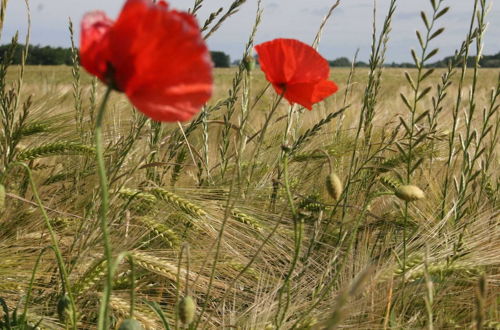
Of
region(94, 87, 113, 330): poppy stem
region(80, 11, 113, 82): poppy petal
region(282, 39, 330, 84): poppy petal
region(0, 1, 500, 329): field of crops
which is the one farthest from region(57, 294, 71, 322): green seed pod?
region(282, 39, 330, 84): poppy petal

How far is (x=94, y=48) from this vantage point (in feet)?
1.73

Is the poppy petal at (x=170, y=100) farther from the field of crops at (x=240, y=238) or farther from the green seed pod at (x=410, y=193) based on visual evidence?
the green seed pod at (x=410, y=193)

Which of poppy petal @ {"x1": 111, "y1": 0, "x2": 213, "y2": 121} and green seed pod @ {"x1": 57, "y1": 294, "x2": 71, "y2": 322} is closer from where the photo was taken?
poppy petal @ {"x1": 111, "y1": 0, "x2": 213, "y2": 121}

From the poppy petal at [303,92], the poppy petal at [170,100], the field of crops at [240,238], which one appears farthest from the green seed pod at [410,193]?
the poppy petal at [170,100]

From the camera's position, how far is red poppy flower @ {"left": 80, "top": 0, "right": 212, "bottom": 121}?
0.48 m

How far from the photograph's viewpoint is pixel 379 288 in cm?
106

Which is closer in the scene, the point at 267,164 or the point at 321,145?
the point at 267,164

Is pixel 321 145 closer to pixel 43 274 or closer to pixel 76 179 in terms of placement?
pixel 76 179

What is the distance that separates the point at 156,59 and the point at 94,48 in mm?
79

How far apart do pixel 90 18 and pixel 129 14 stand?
0.25ft

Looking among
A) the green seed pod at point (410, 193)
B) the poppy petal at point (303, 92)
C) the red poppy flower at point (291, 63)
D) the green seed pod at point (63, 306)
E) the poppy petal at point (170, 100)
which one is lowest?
the green seed pod at point (63, 306)

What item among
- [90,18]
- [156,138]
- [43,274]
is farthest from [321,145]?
[90,18]

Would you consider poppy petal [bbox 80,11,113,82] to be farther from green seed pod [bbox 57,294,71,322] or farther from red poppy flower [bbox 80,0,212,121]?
green seed pod [bbox 57,294,71,322]

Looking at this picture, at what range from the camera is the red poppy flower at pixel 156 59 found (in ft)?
1.58
